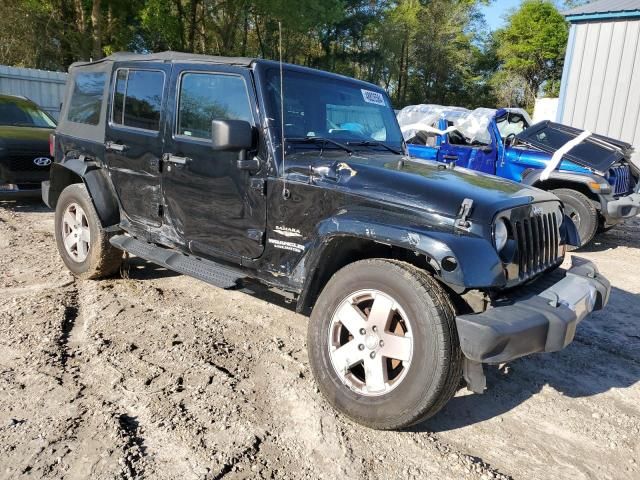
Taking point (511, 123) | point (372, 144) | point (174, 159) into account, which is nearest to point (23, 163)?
point (174, 159)

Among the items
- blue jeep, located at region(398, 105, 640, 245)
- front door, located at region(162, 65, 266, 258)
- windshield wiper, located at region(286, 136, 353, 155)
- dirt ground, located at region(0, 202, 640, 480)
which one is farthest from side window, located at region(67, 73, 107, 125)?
blue jeep, located at region(398, 105, 640, 245)

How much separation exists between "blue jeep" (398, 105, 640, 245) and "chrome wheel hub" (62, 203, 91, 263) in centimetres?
425

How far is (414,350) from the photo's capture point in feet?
8.29

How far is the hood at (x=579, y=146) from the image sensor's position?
7.42 meters

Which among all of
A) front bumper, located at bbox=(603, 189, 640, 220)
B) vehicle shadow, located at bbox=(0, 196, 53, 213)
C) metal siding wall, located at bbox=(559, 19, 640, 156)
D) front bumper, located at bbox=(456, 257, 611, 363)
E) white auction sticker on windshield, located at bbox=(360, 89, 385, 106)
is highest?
metal siding wall, located at bbox=(559, 19, 640, 156)

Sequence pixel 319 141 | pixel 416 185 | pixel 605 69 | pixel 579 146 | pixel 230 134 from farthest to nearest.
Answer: pixel 605 69, pixel 579 146, pixel 319 141, pixel 230 134, pixel 416 185

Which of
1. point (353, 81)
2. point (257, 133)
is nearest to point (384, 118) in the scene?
point (353, 81)

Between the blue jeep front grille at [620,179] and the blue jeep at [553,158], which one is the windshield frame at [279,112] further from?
the blue jeep front grille at [620,179]

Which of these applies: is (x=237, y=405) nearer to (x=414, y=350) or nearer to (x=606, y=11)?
(x=414, y=350)

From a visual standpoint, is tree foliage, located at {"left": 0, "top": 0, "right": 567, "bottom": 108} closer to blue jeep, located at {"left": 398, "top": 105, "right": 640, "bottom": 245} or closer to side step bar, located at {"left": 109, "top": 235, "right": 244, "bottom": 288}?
blue jeep, located at {"left": 398, "top": 105, "right": 640, "bottom": 245}

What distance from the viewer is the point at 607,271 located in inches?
245

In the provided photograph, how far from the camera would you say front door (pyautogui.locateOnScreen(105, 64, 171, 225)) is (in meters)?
4.00

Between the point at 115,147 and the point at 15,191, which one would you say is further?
the point at 15,191

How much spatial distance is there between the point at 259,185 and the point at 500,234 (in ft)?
4.99
